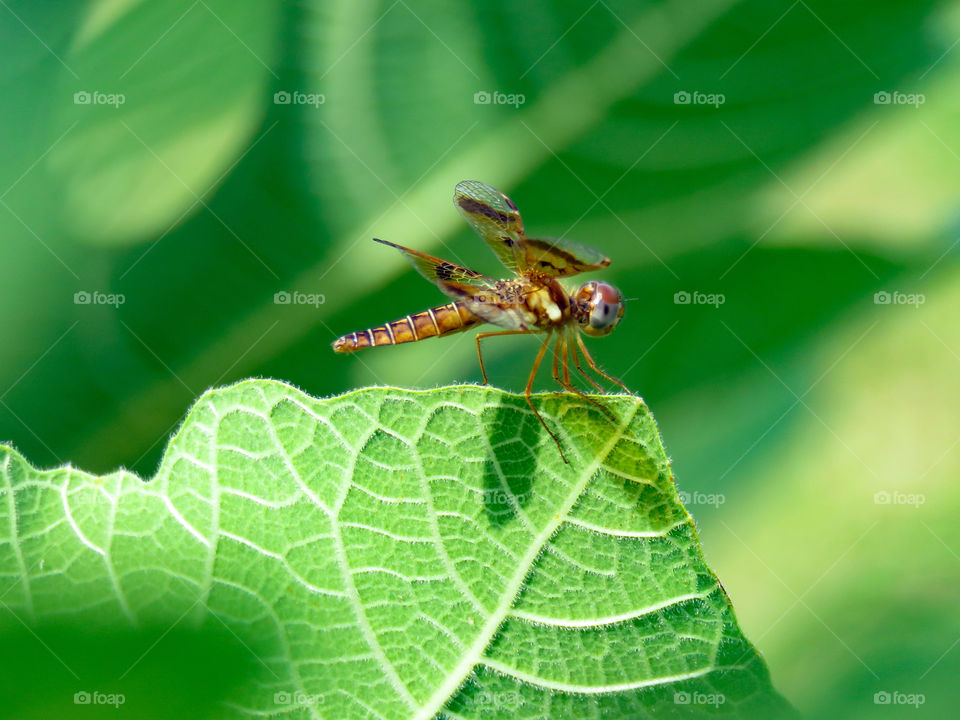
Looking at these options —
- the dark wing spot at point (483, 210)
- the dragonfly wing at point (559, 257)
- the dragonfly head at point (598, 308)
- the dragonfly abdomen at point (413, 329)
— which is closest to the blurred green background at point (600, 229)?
the dark wing spot at point (483, 210)

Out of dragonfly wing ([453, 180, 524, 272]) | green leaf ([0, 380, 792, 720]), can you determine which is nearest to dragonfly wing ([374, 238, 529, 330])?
dragonfly wing ([453, 180, 524, 272])

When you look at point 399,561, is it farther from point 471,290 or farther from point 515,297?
point 515,297

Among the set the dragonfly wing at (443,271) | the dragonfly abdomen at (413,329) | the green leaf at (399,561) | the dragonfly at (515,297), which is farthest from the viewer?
the dragonfly wing at (443,271)

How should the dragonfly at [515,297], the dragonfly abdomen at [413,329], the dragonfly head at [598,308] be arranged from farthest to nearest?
the dragonfly abdomen at [413,329] → the dragonfly head at [598,308] → the dragonfly at [515,297]

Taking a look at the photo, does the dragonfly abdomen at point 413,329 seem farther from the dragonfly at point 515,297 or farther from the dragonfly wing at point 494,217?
the dragonfly wing at point 494,217

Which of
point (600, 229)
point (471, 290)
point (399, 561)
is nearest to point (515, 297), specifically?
point (471, 290)

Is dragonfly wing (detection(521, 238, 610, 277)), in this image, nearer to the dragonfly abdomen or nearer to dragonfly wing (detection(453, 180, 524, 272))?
dragonfly wing (detection(453, 180, 524, 272))

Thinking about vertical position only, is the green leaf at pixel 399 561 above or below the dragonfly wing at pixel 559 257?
below

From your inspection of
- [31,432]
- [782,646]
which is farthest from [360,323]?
[782,646]
